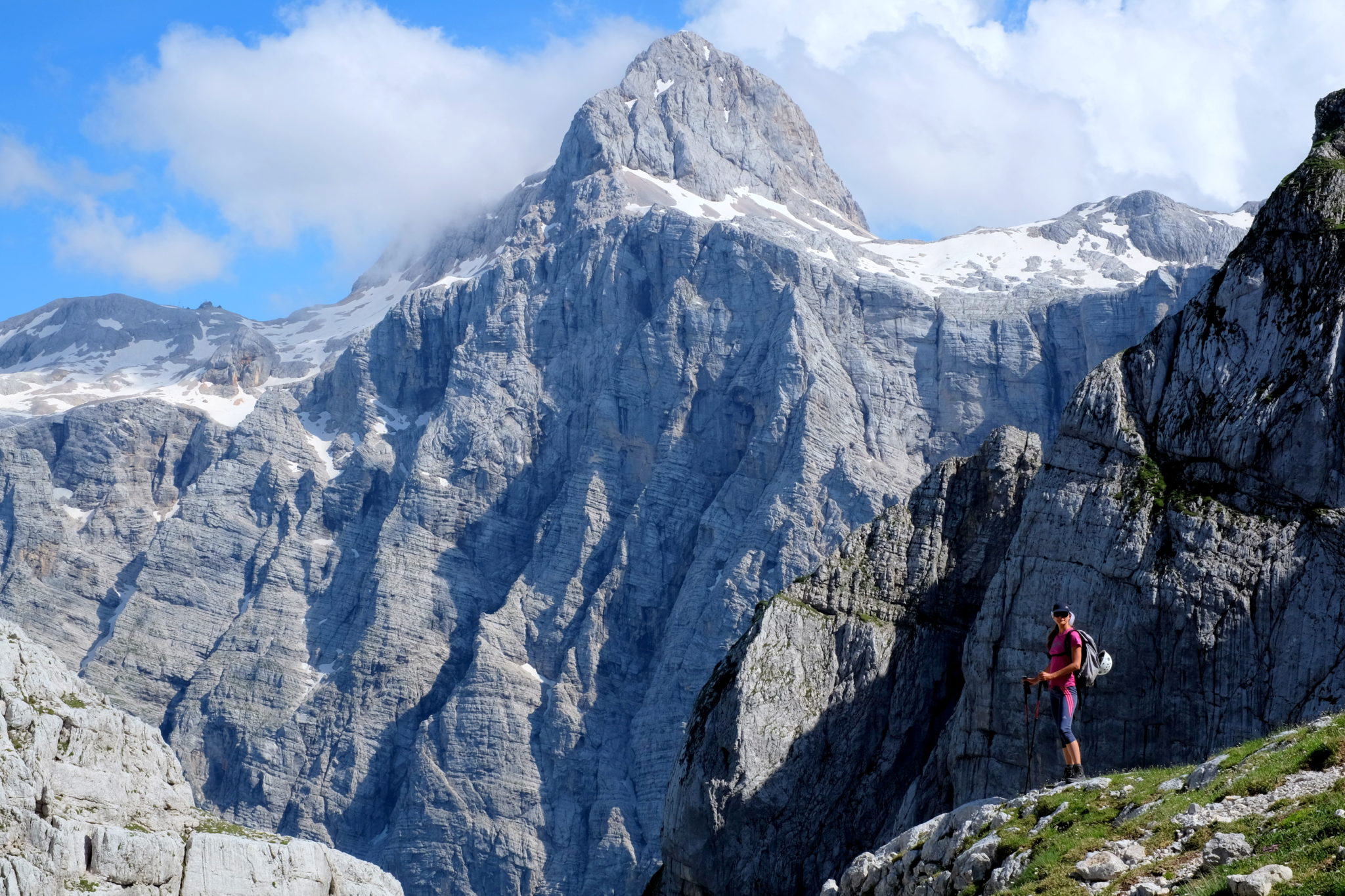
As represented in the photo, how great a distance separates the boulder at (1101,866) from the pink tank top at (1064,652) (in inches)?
259

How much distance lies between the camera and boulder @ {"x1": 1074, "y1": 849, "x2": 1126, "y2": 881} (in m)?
19.5

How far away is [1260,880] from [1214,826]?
12.4ft

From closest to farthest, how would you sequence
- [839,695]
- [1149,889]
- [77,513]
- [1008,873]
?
[1149,889] → [1008,873] → [839,695] → [77,513]

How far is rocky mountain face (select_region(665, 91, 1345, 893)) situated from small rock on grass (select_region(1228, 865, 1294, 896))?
2716cm

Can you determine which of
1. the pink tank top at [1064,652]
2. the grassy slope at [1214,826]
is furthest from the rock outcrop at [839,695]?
the grassy slope at [1214,826]

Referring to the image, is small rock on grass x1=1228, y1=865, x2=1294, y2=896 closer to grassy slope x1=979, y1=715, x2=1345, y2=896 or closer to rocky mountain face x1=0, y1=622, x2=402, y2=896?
grassy slope x1=979, y1=715, x2=1345, y2=896

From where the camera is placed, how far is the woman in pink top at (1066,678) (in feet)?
87.3

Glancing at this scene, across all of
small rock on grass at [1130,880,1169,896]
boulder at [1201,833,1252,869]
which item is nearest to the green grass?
small rock on grass at [1130,880,1169,896]

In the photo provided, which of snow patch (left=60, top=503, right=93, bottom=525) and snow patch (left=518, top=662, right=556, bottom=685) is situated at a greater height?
snow patch (left=60, top=503, right=93, bottom=525)

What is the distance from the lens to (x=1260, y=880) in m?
16.0

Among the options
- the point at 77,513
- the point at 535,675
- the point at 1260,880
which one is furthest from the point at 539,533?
the point at 1260,880

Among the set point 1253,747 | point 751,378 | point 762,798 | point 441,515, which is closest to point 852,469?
point 751,378

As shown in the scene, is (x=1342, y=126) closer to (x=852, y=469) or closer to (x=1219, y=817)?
(x=1219, y=817)

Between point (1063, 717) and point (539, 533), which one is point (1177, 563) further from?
point (539, 533)
